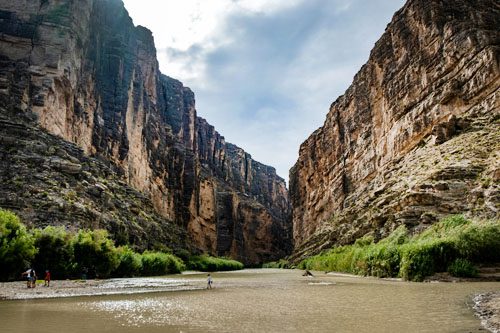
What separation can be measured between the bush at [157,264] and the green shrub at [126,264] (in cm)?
226

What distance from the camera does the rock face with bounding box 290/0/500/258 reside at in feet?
114

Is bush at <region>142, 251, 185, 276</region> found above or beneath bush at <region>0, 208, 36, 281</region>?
beneath

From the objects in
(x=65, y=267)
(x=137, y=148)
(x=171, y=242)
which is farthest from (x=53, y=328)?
(x=137, y=148)

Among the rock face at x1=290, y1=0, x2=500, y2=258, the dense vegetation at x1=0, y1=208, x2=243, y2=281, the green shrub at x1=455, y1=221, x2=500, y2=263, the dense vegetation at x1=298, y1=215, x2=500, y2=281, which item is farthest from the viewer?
the rock face at x1=290, y1=0, x2=500, y2=258

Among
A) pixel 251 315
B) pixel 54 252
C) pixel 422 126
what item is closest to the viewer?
pixel 251 315

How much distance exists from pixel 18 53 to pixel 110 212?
101 ft

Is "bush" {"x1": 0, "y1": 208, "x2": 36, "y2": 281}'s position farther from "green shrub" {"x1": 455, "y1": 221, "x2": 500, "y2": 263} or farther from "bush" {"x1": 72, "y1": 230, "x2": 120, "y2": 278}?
"green shrub" {"x1": 455, "y1": 221, "x2": 500, "y2": 263}

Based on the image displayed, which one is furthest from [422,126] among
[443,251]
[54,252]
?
[54,252]

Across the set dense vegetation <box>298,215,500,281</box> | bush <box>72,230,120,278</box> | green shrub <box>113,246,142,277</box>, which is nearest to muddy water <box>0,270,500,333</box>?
dense vegetation <box>298,215,500,281</box>

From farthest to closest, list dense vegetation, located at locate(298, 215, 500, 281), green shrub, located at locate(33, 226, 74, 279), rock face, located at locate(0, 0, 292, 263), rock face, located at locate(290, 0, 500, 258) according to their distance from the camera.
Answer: rock face, located at locate(0, 0, 292, 263) < rock face, located at locate(290, 0, 500, 258) < green shrub, located at locate(33, 226, 74, 279) < dense vegetation, located at locate(298, 215, 500, 281)

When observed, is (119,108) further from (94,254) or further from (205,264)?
(94,254)

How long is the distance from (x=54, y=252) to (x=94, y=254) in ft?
12.3

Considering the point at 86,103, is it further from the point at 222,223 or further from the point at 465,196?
the point at 222,223

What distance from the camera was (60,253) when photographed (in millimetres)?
30531
